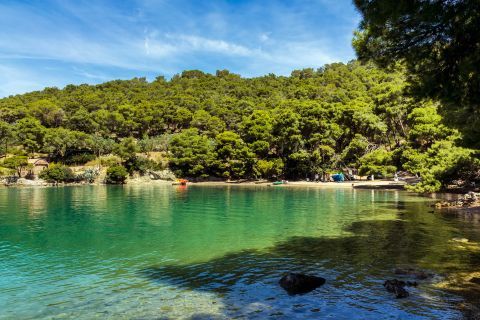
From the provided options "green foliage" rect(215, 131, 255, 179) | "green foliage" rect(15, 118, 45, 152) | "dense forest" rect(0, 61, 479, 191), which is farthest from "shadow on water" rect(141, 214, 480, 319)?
"green foliage" rect(15, 118, 45, 152)

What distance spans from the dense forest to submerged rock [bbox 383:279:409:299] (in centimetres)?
2177

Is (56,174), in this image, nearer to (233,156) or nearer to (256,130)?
(233,156)

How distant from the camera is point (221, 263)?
15430 mm

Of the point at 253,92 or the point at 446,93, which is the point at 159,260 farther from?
the point at 253,92

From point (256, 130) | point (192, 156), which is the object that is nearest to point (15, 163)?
point (192, 156)

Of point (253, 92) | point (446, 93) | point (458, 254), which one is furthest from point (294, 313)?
point (253, 92)

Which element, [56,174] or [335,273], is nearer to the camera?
[335,273]

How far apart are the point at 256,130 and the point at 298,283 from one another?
66.0m

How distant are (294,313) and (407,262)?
7271 millimetres

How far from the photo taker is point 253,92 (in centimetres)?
11906

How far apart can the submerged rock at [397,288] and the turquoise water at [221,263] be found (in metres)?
0.26

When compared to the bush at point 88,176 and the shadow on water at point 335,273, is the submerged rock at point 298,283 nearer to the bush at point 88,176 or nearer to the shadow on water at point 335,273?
the shadow on water at point 335,273

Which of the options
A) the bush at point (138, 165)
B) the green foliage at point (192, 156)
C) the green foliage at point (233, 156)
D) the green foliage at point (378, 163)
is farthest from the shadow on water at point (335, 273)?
the bush at point (138, 165)

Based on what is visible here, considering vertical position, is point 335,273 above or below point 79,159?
below
